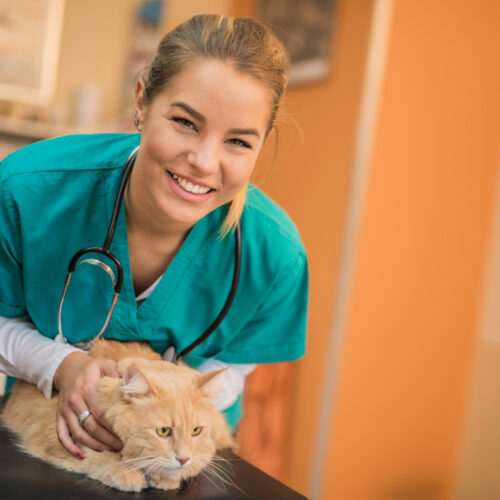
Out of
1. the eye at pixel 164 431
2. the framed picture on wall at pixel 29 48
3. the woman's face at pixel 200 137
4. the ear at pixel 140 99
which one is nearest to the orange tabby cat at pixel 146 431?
the eye at pixel 164 431

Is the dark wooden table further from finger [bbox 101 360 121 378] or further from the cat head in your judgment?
finger [bbox 101 360 121 378]

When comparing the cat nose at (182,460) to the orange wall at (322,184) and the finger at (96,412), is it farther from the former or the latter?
the orange wall at (322,184)

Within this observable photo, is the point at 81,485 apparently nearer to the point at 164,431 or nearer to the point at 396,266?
the point at 164,431

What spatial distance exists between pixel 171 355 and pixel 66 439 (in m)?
0.28

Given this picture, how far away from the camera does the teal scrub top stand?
3.37ft

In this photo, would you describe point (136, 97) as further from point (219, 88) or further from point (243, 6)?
point (243, 6)

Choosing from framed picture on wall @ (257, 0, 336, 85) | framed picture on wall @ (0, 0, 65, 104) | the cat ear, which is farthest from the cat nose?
framed picture on wall @ (0, 0, 65, 104)

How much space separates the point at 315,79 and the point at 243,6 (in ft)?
2.57

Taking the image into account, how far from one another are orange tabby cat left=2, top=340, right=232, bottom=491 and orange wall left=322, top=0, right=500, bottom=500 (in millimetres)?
1523

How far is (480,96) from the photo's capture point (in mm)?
2367

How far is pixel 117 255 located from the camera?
1.07 metres

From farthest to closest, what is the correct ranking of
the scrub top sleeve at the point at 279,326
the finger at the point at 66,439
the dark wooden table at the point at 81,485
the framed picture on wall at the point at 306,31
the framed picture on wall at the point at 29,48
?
the framed picture on wall at the point at 29,48
the framed picture on wall at the point at 306,31
the scrub top sleeve at the point at 279,326
the finger at the point at 66,439
the dark wooden table at the point at 81,485

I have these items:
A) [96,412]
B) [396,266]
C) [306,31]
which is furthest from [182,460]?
[306,31]

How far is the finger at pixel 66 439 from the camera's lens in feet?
2.73
